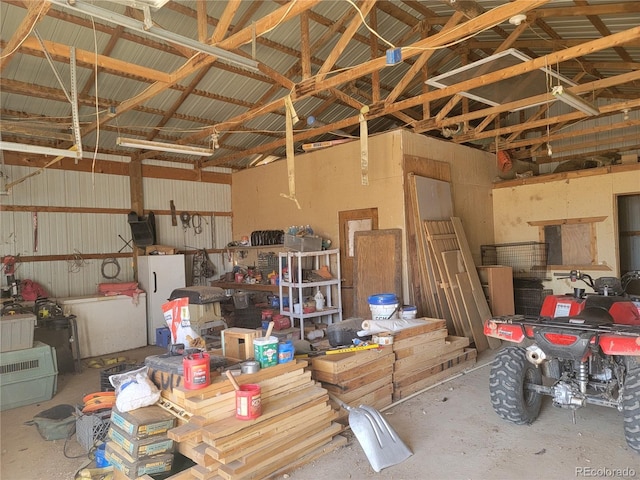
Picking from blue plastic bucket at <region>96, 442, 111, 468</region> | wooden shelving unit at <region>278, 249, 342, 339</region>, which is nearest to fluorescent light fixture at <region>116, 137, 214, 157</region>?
wooden shelving unit at <region>278, 249, 342, 339</region>

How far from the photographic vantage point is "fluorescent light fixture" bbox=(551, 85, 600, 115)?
167 inches

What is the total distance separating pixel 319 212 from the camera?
773cm

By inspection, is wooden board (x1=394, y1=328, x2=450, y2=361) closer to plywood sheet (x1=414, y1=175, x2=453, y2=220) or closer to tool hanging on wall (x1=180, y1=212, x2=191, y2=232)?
plywood sheet (x1=414, y1=175, x2=453, y2=220)

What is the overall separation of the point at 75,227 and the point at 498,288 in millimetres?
7366

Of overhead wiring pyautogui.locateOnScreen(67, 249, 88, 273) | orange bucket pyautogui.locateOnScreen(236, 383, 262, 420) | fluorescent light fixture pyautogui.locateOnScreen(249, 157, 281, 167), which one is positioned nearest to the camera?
orange bucket pyautogui.locateOnScreen(236, 383, 262, 420)

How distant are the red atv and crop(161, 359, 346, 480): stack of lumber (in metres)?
1.54

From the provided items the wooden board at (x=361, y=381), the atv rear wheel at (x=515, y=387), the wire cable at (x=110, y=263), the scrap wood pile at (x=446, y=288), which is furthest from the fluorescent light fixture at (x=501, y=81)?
the wire cable at (x=110, y=263)

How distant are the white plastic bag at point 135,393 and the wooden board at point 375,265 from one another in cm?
389

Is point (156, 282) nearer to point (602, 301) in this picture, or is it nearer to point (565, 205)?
point (602, 301)

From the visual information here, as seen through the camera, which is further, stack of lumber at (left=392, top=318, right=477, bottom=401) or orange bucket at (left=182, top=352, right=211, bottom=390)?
stack of lumber at (left=392, top=318, right=477, bottom=401)

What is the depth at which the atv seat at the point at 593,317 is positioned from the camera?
3400 mm

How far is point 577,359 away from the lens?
3.10m

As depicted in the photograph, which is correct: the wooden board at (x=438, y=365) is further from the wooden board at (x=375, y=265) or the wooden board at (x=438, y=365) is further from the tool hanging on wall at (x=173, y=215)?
the tool hanging on wall at (x=173, y=215)

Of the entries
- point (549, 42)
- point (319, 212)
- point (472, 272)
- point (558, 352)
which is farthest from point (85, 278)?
point (549, 42)
